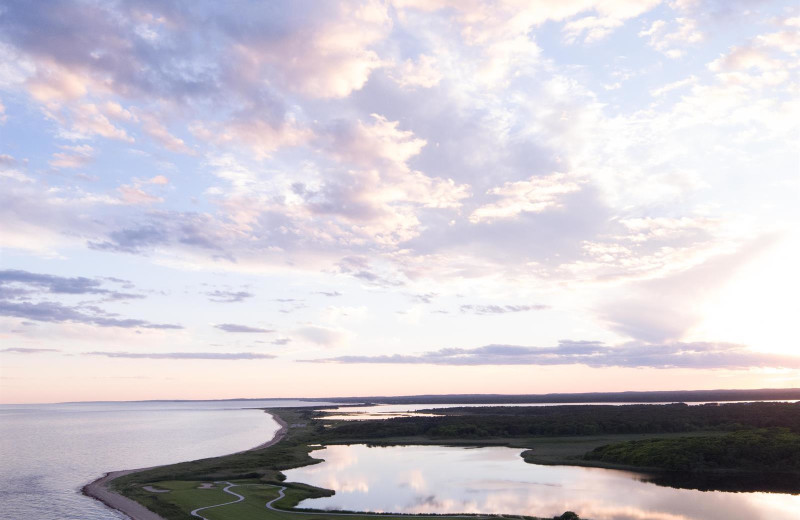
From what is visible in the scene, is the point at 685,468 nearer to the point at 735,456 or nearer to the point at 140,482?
the point at 735,456

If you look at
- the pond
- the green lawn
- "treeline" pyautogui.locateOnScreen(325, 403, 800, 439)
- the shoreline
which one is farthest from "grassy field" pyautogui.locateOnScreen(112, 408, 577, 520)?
"treeline" pyautogui.locateOnScreen(325, 403, 800, 439)

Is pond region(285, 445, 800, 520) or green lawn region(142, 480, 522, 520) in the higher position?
green lawn region(142, 480, 522, 520)

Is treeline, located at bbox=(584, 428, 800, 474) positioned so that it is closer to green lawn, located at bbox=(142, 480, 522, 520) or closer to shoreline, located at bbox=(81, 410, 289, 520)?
green lawn, located at bbox=(142, 480, 522, 520)

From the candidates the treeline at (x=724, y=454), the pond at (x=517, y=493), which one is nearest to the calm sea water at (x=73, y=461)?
the pond at (x=517, y=493)

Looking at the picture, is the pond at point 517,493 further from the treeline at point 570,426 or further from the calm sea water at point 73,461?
the treeline at point 570,426

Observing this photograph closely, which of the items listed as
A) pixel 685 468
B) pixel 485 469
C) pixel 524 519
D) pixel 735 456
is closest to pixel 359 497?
pixel 524 519

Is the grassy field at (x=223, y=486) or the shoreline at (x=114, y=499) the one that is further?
the shoreline at (x=114, y=499)

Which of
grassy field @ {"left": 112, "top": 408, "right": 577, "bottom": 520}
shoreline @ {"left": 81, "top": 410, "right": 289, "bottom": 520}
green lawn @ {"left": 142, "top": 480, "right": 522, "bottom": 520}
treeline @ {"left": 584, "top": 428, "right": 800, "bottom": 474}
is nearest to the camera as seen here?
green lawn @ {"left": 142, "top": 480, "right": 522, "bottom": 520}

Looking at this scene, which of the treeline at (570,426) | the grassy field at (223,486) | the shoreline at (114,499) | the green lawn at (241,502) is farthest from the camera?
the treeline at (570,426)
